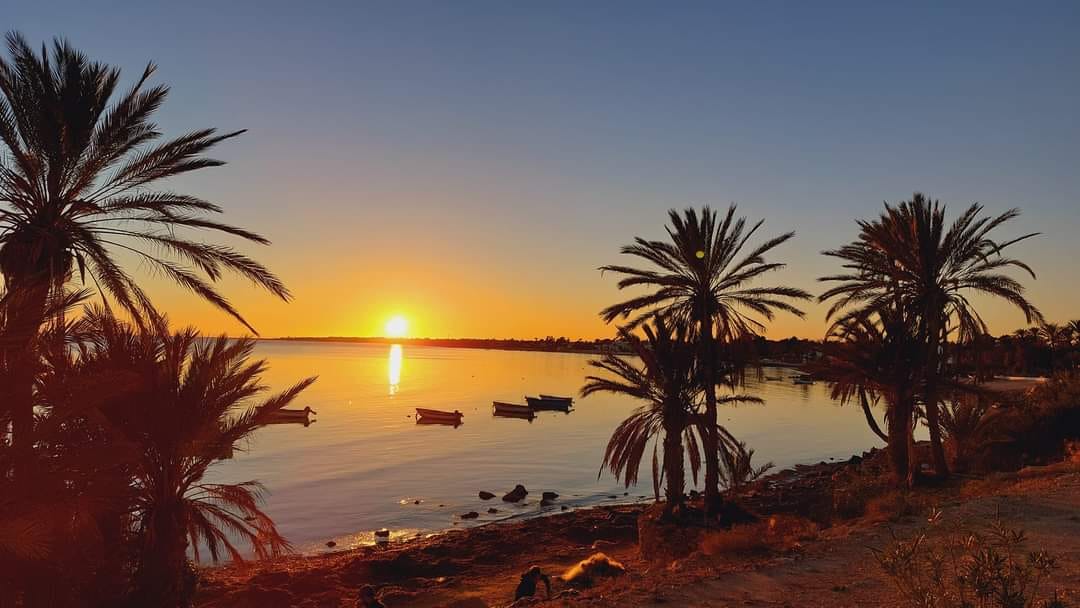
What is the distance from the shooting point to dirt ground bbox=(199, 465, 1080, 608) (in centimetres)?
1059

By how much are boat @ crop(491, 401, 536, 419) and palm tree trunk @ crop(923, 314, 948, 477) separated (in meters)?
57.9

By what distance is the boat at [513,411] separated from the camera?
7912cm

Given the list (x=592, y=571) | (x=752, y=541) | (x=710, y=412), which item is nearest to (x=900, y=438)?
(x=710, y=412)

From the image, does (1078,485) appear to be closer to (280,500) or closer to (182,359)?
(182,359)

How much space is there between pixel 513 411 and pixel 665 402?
60.5 meters

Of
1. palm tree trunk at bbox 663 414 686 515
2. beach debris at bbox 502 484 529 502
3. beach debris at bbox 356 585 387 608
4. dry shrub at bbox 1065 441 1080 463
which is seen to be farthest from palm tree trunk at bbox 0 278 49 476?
beach debris at bbox 502 484 529 502

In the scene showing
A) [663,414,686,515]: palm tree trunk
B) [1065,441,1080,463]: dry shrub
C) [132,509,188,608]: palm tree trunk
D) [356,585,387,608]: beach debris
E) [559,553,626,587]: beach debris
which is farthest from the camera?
[1065,441,1080,463]: dry shrub

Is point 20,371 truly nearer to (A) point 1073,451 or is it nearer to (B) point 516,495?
(A) point 1073,451

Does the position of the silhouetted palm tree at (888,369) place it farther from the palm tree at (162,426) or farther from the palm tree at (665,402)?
the palm tree at (162,426)

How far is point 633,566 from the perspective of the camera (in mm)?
18656

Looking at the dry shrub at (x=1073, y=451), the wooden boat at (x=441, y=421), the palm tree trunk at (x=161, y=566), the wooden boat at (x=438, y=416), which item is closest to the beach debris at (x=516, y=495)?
the dry shrub at (x=1073, y=451)

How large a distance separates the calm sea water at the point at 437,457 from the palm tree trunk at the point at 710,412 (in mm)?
4360

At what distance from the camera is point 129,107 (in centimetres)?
1222

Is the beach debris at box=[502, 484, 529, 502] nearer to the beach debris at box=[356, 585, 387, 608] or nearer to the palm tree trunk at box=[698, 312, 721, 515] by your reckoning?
the palm tree trunk at box=[698, 312, 721, 515]
